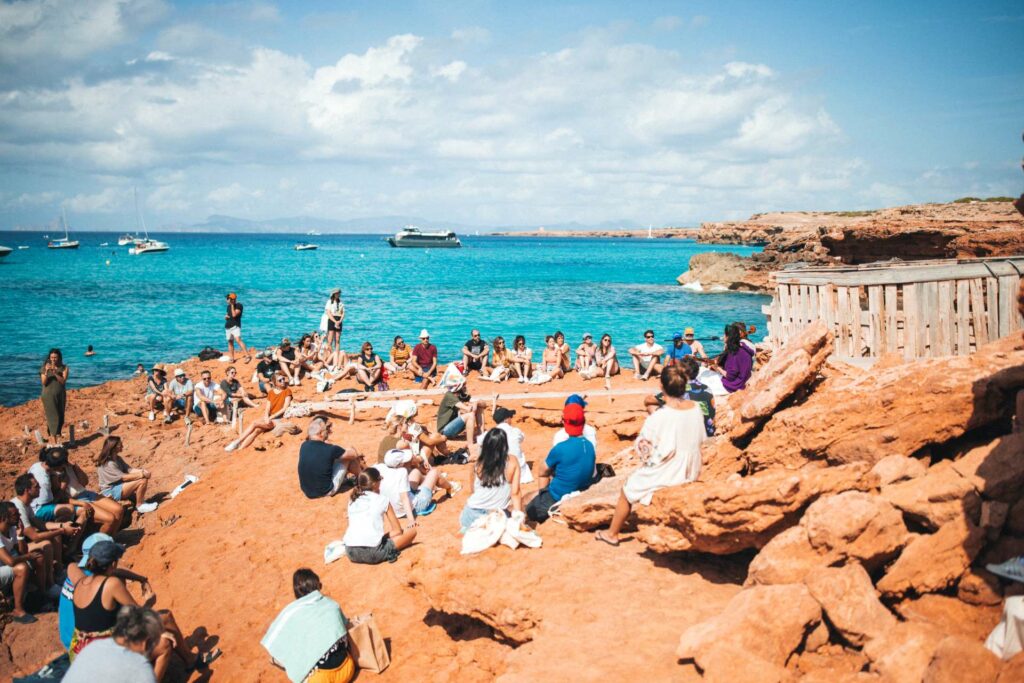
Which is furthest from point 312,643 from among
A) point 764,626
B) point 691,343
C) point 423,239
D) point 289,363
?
point 423,239

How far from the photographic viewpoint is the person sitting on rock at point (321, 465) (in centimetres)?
929

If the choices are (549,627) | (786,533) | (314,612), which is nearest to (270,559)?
(314,612)

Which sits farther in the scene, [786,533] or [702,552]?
[702,552]

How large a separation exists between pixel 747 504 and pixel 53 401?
1376 centimetres

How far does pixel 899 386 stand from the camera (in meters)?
5.68

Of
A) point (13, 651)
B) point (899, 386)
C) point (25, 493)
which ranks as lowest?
point (13, 651)

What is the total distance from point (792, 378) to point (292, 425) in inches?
387

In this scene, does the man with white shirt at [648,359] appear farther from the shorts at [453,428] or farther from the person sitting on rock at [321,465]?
the person sitting on rock at [321,465]

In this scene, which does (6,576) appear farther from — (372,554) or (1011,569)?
(1011,569)

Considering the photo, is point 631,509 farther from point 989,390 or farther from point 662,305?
point 662,305

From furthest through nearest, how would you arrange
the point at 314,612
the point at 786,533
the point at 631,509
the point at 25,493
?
the point at 25,493 < the point at 631,509 < the point at 314,612 < the point at 786,533

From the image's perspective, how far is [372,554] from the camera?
23.4ft

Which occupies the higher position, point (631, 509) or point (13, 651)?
point (631, 509)

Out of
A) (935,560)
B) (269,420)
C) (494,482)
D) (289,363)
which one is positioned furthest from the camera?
(289,363)
